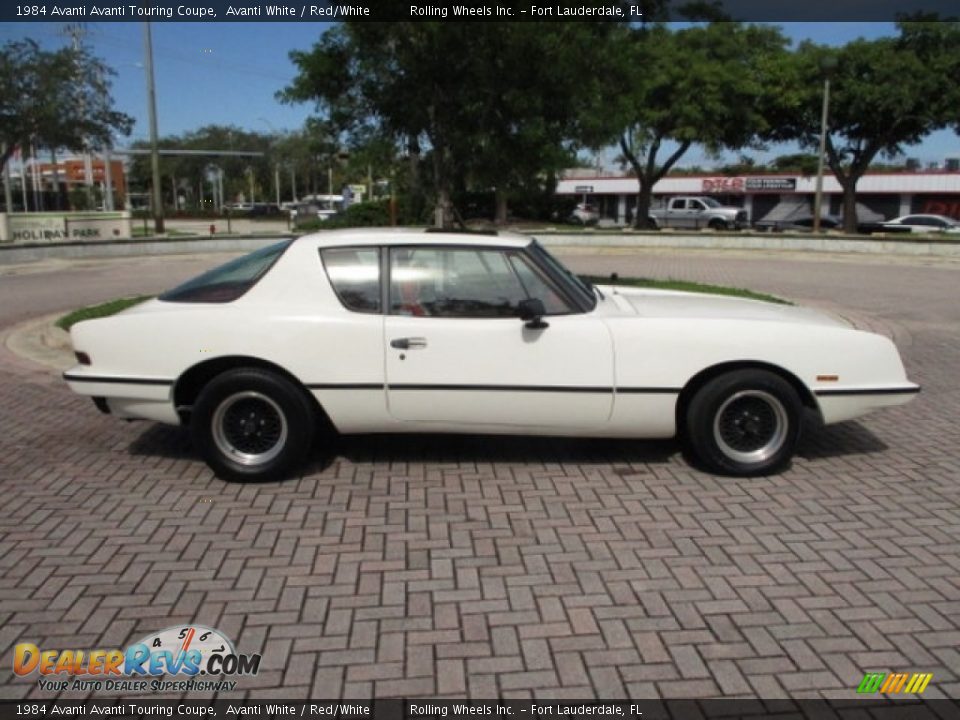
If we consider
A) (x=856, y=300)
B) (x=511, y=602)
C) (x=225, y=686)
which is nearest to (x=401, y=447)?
Answer: (x=511, y=602)

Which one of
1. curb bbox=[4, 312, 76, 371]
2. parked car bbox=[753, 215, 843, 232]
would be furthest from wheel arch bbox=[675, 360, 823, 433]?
parked car bbox=[753, 215, 843, 232]

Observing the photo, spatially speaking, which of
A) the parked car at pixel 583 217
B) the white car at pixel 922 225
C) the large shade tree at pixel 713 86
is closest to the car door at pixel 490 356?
the large shade tree at pixel 713 86

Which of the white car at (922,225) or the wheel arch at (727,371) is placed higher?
the white car at (922,225)

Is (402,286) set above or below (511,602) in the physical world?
above

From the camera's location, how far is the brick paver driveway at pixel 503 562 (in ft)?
9.48

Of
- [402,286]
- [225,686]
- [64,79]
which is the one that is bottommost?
[225,686]

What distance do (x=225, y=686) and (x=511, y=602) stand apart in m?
1.14

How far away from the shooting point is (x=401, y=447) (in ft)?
17.5

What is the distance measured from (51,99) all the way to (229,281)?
3219 centimetres

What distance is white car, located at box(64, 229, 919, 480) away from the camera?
452 centimetres

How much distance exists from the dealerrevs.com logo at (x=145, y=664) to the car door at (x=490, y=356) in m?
1.88

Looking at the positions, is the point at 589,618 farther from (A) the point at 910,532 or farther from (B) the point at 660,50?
(B) the point at 660,50

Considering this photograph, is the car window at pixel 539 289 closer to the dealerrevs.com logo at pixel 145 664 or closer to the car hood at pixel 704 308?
the car hood at pixel 704 308

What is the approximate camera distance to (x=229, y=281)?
4844 mm
